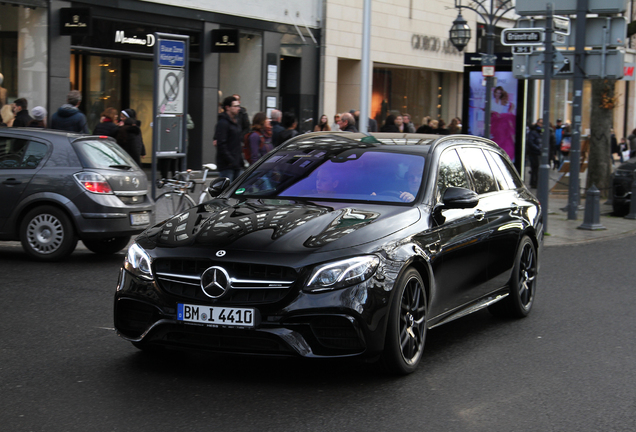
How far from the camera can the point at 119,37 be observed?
69.9 ft

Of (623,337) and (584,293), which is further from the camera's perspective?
(584,293)

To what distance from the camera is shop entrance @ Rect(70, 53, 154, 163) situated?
2127 cm

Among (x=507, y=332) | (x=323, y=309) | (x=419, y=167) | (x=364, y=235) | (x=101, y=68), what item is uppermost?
(x=101, y=68)

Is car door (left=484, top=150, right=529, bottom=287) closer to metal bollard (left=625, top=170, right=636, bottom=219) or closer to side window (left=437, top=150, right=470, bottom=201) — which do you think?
side window (left=437, top=150, right=470, bottom=201)

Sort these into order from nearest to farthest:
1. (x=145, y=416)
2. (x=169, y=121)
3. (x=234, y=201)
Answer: (x=145, y=416) < (x=234, y=201) < (x=169, y=121)

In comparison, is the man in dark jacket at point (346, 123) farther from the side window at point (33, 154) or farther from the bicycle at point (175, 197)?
the side window at point (33, 154)

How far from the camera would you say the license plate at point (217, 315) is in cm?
522

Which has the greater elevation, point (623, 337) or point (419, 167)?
point (419, 167)

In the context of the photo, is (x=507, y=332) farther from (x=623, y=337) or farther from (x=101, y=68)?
(x=101, y=68)

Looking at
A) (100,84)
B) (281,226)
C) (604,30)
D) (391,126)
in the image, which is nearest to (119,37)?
(100,84)

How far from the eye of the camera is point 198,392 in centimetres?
528

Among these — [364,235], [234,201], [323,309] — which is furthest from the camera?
[234,201]

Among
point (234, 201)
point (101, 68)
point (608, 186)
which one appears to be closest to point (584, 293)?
point (234, 201)

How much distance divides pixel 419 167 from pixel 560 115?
146 ft
